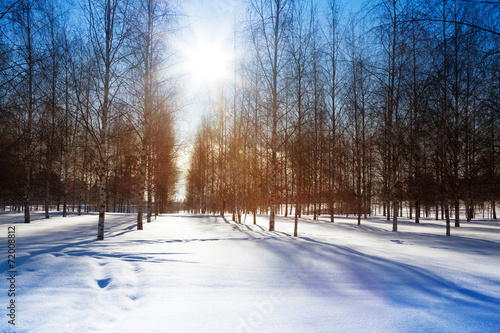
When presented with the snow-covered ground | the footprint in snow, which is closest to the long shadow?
the snow-covered ground

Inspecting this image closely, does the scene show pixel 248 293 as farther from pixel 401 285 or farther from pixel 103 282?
pixel 401 285

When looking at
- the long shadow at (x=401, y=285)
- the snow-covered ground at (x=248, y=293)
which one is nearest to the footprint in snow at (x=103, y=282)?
the snow-covered ground at (x=248, y=293)

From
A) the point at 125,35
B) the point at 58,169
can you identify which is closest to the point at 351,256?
the point at 125,35

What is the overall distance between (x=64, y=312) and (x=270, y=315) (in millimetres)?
2222

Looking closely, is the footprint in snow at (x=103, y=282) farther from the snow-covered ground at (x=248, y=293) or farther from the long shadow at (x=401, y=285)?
the long shadow at (x=401, y=285)

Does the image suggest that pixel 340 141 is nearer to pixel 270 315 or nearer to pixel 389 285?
pixel 389 285

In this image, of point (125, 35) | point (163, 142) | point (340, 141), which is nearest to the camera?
point (125, 35)

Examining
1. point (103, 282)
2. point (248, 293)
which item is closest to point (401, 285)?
point (248, 293)

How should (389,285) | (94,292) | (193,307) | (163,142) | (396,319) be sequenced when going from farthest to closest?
(163,142) → (389,285) → (94,292) → (193,307) → (396,319)

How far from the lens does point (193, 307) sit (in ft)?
9.80

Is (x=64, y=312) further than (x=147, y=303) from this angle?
No

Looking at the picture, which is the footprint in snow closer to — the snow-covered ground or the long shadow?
the snow-covered ground

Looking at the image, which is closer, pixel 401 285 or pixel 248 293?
pixel 248 293

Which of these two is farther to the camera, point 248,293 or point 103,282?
point 103,282
